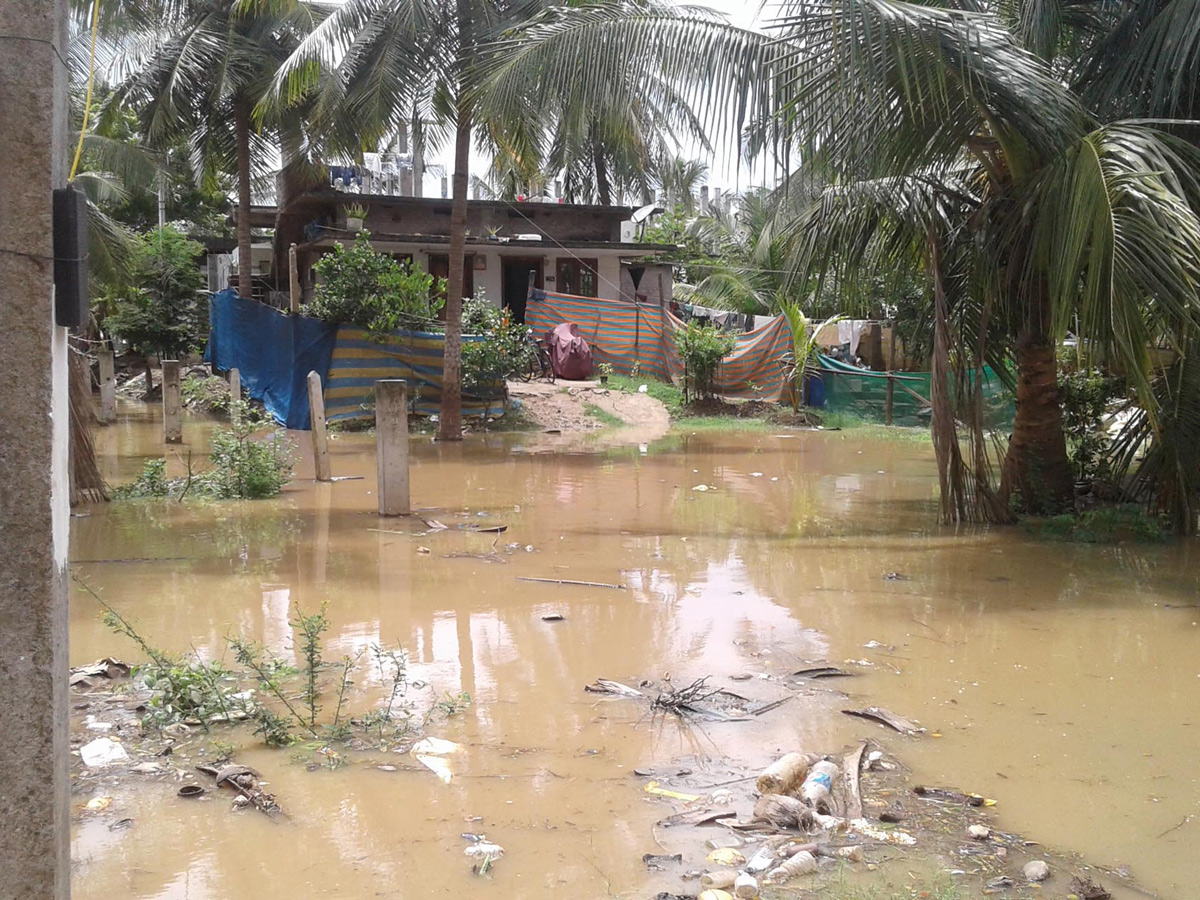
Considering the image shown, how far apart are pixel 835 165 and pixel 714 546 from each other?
11.1 ft

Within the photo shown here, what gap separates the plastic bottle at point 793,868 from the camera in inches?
143

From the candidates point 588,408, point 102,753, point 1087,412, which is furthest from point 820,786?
point 588,408

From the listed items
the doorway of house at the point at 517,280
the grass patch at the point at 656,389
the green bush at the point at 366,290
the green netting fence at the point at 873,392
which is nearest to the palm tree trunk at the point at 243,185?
the green bush at the point at 366,290

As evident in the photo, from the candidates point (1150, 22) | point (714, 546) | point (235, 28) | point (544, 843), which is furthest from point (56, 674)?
point (235, 28)

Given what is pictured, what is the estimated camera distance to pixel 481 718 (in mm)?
5188

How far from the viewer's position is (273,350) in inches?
763

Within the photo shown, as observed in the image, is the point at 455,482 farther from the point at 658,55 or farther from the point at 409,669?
the point at 409,669

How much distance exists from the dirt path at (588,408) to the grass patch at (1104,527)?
28.8 feet

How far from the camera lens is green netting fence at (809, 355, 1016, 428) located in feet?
63.4

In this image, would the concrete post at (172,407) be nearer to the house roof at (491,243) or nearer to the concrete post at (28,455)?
the house roof at (491,243)

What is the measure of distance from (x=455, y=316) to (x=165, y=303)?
10478 mm

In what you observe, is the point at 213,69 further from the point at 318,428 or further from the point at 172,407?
the point at 318,428

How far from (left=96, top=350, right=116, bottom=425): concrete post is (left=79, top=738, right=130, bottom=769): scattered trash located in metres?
15.9

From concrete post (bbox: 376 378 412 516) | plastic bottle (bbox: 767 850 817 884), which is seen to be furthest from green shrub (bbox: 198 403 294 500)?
plastic bottle (bbox: 767 850 817 884)
